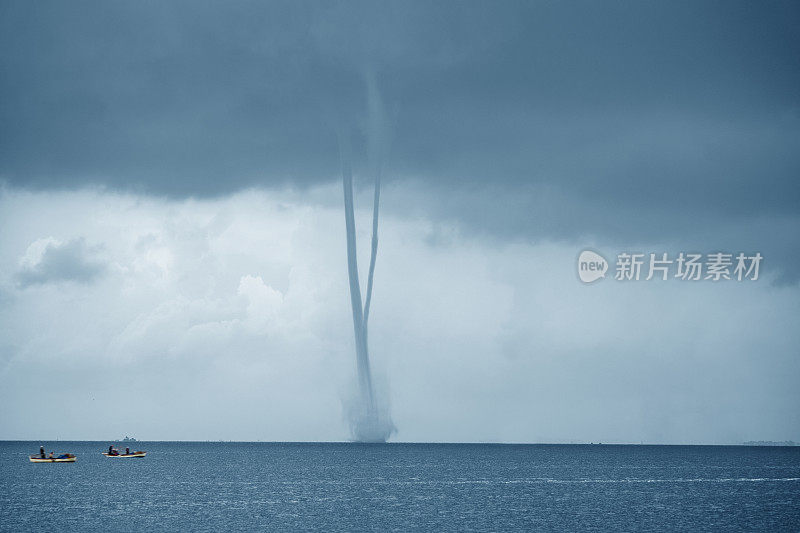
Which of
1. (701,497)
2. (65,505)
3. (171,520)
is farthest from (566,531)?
(65,505)

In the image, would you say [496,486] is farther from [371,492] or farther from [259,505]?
[259,505]

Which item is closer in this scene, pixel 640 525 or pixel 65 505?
pixel 640 525

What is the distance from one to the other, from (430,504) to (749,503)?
4594cm

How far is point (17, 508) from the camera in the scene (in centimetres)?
12825

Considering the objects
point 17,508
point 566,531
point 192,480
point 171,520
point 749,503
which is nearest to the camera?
point 566,531

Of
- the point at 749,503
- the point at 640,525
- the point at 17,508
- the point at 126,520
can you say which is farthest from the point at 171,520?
the point at 749,503

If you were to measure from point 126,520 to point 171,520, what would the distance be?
5.33 m

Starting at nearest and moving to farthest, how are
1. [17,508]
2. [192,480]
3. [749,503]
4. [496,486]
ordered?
[17,508] < [749,503] < [496,486] < [192,480]

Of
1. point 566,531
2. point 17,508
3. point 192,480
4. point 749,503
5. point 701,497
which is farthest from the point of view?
point 192,480

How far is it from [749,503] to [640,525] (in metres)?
39.3

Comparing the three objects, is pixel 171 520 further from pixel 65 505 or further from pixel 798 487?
pixel 798 487

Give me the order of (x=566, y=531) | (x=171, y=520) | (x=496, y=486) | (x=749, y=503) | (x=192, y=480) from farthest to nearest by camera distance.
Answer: (x=192, y=480)
(x=496, y=486)
(x=749, y=503)
(x=171, y=520)
(x=566, y=531)

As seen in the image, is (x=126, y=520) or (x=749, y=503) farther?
(x=749, y=503)

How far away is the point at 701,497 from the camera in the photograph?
15225 cm
